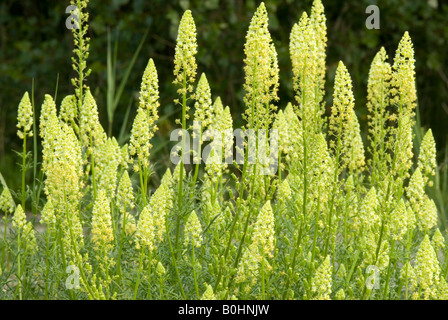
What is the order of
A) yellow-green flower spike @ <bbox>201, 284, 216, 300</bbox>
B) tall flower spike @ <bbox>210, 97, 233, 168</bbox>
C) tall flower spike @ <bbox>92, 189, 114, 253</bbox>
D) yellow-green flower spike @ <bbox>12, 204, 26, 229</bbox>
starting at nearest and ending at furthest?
yellow-green flower spike @ <bbox>201, 284, 216, 300</bbox> < tall flower spike @ <bbox>92, 189, 114, 253</bbox> < tall flower spike @ <bbox>210, 97, 233, 168</bbox> < yellow-green flower spike @ <bbox>12, 204, 26, 229</bbox>

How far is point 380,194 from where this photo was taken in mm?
4074

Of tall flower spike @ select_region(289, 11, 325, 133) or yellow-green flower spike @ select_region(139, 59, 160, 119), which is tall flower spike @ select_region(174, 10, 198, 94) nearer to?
yellow-green flower spike @ select_region(139, 59, 160, 119)

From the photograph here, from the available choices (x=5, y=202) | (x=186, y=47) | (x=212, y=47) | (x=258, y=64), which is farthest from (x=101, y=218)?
(x=212, y=47)

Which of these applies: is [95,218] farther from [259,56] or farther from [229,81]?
[229,81]

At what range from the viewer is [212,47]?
9102 millimetres

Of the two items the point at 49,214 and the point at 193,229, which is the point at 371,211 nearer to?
the point at 193,229

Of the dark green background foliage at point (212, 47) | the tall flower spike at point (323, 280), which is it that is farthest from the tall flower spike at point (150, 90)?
the dark green background foliage at point (212, 47)

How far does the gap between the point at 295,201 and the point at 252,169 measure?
0.38 meters

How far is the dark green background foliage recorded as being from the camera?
941 centimetres

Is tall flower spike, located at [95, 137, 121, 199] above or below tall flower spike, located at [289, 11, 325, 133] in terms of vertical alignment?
below

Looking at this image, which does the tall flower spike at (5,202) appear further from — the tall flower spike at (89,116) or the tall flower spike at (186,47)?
the tall flower spike at (186,47)

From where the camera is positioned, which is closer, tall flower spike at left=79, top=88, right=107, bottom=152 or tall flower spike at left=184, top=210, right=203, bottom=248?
tall flower spike at left=184, top=210, right=203, bottom=248

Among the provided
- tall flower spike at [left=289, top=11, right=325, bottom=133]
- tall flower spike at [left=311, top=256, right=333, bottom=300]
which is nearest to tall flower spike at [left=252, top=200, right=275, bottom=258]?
tall flower spike at [left=311, top=256, right=333, bottom=300]
